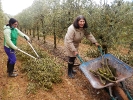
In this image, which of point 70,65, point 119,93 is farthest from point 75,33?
point 119,93

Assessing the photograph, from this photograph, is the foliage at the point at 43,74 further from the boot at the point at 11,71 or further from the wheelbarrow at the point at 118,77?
the wheelbarrow at the point at 118,77

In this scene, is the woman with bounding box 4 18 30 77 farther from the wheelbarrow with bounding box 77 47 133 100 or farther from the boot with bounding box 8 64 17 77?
the wheelbarrow with bounding box 77 47 133 100

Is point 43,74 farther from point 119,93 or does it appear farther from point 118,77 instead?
point 119,93

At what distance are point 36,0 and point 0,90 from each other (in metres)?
16.8

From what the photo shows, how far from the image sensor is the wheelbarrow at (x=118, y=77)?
16.0ft

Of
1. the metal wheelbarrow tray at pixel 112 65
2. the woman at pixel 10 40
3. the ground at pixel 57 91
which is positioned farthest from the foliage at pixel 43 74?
the metal wheelbarrow tray at pixel 112 65

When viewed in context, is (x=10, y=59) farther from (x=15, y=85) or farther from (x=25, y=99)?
(x=25, y=99)

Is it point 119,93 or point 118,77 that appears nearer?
point 119,93

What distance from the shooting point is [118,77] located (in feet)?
17.9

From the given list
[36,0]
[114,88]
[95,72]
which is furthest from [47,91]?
[36,0]

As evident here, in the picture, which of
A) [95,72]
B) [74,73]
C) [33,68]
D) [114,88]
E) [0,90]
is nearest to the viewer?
[114,88]

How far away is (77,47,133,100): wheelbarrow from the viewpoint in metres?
4.88

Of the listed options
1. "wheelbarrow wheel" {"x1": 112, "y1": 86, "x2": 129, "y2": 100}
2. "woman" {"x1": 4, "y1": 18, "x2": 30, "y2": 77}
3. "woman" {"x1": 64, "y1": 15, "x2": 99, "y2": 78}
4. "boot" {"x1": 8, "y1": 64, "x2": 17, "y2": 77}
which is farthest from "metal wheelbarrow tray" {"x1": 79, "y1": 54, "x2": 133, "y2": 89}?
"boot" {"x1": 8, "y1": 64, "x2": 17, "y2": 77}

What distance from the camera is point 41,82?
627 centimetres
